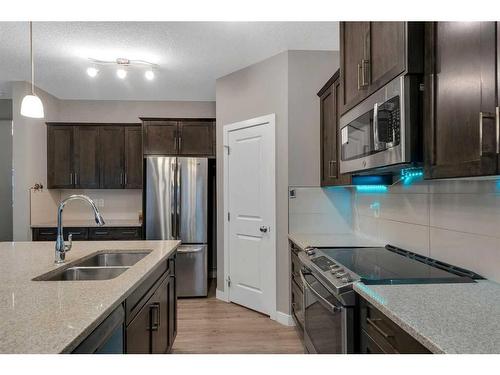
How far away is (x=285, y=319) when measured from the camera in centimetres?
311

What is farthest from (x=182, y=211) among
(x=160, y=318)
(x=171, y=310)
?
(x=160, y=318)

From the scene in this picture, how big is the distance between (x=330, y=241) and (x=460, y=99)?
170 cm

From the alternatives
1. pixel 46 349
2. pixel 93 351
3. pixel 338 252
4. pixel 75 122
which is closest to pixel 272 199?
pixel 338 252

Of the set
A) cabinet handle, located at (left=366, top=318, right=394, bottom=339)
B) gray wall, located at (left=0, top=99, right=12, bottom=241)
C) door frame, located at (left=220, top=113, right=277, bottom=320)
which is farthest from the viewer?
gray wall, located at (left=0, top=99, right=12, bottom=241)

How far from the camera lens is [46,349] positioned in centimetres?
82

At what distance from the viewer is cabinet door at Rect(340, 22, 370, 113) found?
1.77 meters

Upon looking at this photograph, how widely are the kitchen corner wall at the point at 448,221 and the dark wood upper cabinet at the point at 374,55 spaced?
650 millimetres

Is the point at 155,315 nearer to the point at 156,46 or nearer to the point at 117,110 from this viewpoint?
the point at 156,46

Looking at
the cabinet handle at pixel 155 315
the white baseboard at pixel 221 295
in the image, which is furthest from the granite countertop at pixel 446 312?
the white baseboard at pixel 221 295

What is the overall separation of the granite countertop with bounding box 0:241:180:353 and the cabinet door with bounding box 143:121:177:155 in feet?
8.11

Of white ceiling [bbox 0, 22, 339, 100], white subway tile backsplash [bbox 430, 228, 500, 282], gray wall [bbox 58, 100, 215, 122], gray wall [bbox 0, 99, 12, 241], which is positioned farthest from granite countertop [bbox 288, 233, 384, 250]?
gray wall [bbox 0, 99, 12, 241]

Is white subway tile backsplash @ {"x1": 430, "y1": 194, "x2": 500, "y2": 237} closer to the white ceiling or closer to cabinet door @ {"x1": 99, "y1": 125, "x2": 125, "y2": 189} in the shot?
the white ceiling

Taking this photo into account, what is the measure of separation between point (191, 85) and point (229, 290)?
271cm
